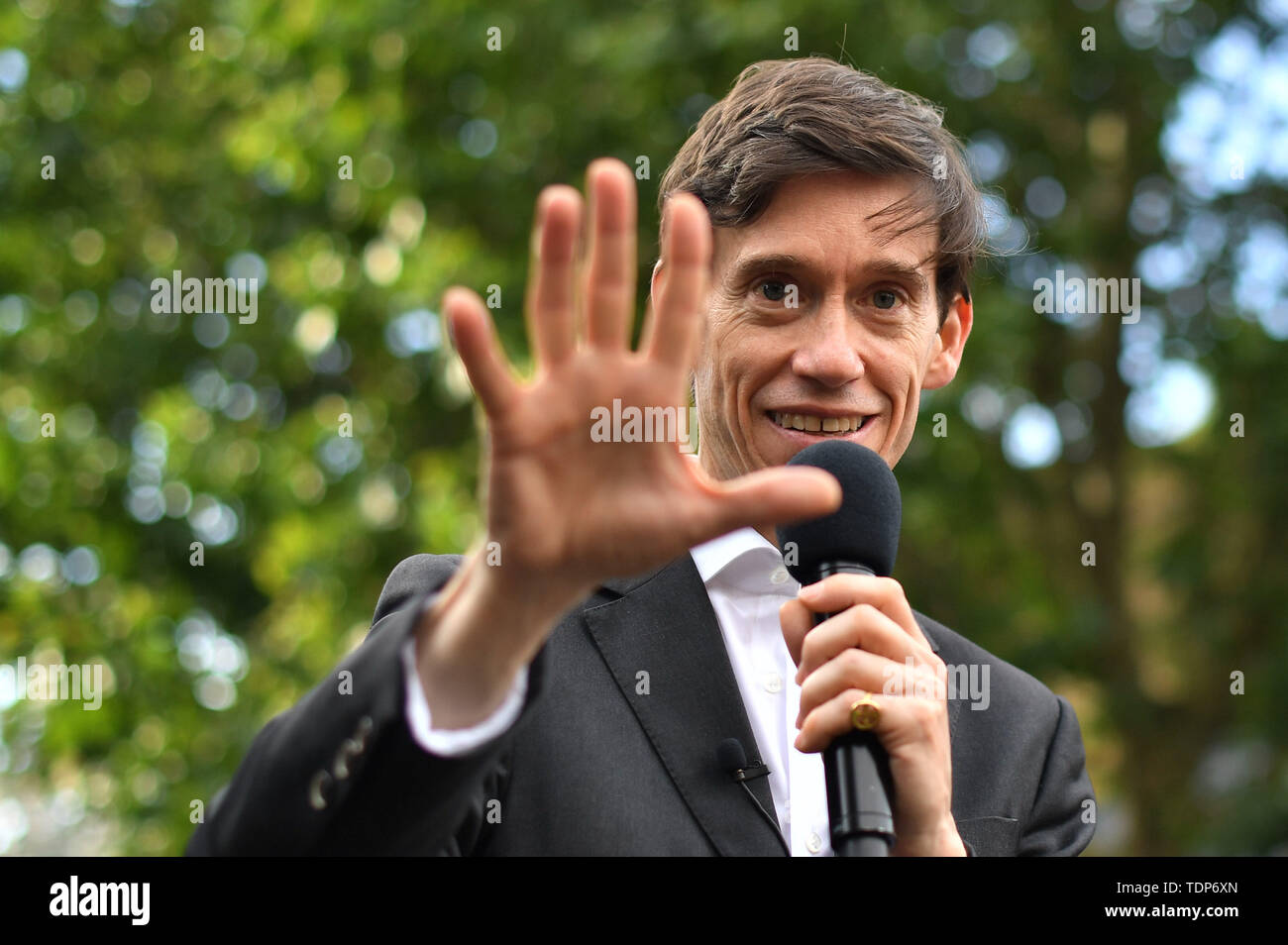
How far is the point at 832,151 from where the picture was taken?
300cm

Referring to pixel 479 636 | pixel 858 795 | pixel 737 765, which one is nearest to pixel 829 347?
pixel 737 765

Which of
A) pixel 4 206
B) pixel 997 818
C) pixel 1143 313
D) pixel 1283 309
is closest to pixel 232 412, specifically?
pixel 4 206

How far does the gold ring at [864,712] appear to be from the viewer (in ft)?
6.96

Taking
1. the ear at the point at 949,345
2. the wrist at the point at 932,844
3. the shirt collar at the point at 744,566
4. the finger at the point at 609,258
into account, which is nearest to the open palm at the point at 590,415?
the finger at the point at 609,258

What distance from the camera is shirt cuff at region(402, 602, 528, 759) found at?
183cm

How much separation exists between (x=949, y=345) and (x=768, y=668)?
1028 mm

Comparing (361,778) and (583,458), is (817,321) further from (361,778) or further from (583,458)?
(361,778)

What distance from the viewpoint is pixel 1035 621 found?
893 cm

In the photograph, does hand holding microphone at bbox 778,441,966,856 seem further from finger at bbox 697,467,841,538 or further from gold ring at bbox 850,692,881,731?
finger at bbox 697,467,841,538

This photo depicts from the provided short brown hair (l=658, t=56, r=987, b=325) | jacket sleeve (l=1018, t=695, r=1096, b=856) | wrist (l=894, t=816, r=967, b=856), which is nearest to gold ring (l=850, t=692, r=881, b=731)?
wrist (l=894, t=816, r=967, b=856)

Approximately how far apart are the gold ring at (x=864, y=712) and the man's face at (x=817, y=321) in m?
0.93

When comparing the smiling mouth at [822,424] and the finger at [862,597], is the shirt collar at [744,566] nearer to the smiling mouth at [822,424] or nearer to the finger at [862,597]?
the smiling mouth at [822,424]
